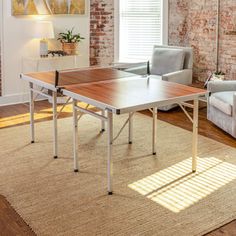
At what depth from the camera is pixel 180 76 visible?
6.23 m

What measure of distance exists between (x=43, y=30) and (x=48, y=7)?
51cm

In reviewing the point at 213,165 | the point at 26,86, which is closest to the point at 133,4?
the point at 26,86

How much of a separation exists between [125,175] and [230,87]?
2.26 m

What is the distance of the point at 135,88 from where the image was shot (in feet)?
12.8

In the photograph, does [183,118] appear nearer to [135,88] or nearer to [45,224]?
[135,88]

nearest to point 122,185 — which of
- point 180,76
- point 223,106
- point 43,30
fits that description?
point 223,106

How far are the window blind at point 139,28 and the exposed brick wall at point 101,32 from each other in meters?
0.18

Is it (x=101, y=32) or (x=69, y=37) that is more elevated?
(x=101, y=32)

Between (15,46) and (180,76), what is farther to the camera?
(15,46)

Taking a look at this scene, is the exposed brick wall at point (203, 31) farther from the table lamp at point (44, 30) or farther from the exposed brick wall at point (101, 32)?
the table lamp at point (44, 30)

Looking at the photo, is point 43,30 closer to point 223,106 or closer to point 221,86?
point 221,86

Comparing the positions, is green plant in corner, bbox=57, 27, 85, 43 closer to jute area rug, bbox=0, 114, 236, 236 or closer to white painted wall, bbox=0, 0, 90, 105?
white painted wall, bbox=0, 0, 90, 105

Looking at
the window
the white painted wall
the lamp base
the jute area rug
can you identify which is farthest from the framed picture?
the jute area rug

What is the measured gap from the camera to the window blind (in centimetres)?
717
